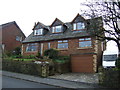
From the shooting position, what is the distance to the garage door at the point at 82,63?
18.8 metres

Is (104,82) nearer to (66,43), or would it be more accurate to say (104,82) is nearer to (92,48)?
(92,48)

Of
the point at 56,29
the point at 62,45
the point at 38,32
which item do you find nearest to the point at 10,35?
the point at 38,32

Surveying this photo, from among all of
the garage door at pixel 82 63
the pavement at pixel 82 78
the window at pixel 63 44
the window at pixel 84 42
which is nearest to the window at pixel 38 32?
the window at pixel 63 44

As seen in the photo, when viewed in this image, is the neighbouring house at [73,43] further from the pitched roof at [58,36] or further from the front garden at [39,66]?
the front garden at [39,66]

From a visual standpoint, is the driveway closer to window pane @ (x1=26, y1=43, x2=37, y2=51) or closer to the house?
window pane @ (x1=26, y1=43, x2=37, y2=51)

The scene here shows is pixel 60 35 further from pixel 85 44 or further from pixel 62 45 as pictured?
pixel 85 44

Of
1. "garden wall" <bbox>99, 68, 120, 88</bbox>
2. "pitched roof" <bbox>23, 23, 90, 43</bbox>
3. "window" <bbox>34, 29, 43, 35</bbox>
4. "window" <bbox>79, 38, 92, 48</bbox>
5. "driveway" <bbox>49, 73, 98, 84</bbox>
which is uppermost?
"window" <bbox>34, 29, 43, 35</bbox>

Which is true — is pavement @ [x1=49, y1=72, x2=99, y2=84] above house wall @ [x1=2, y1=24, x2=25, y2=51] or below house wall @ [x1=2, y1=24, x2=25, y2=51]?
below

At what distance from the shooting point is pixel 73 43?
70.6ft

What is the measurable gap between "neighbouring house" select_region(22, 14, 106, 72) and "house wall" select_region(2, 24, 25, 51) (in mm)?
6622

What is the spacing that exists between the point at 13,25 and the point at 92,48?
22.2m

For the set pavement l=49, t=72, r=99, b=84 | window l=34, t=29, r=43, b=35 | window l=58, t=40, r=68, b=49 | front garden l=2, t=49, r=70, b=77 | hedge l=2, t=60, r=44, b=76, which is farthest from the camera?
window l=34, t=29, r=43, b=35

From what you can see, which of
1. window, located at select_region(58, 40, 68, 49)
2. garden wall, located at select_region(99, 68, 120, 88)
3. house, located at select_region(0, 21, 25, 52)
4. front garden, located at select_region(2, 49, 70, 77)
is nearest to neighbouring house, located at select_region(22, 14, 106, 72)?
window, located at select_region(58, 40, 68, 49)

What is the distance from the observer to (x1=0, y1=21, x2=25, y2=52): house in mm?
30562
